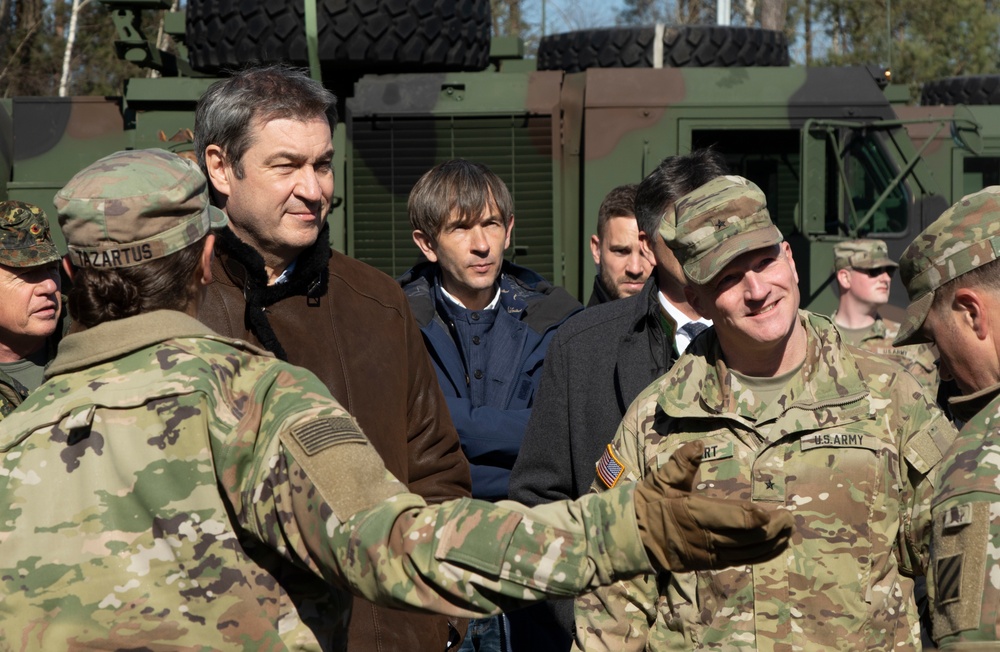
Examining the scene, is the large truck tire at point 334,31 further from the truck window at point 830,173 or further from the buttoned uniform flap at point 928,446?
the buttoned uniform flap at point 928,446

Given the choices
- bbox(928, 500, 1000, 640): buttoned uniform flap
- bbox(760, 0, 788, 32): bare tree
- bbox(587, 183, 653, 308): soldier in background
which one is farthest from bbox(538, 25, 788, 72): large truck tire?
bbox(760, 0, 788, 32): bare tree

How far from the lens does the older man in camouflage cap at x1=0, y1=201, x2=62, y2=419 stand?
439cm

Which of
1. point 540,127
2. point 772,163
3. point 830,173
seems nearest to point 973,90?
point 772,163

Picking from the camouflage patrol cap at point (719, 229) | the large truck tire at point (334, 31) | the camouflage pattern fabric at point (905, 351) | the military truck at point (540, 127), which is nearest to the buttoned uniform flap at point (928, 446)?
the camouflage patrol cap at point (719, 229)

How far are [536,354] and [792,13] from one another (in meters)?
21.7

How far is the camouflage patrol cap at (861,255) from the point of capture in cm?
658

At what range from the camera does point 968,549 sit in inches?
77.1

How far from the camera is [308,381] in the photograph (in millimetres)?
2102

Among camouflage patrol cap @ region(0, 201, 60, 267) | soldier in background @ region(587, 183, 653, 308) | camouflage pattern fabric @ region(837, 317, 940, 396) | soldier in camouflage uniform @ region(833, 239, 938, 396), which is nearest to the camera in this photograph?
camouflage patrol cap @ region(0, 201, 60, 267)

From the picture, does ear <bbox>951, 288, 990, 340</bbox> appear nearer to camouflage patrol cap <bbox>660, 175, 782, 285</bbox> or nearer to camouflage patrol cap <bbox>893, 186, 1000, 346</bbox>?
camouflage patrol cap <bbox>893, 186, 1000, 346</bbox>

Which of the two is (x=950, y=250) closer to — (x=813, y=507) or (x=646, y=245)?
(x=813, y=507)

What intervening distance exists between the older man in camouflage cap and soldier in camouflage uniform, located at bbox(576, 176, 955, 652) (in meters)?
2.32

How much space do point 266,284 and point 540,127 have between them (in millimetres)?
4204

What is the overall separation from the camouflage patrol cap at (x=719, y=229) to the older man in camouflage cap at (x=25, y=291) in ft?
7.92
